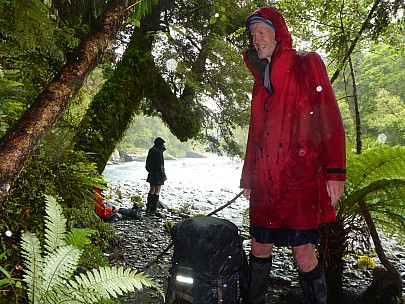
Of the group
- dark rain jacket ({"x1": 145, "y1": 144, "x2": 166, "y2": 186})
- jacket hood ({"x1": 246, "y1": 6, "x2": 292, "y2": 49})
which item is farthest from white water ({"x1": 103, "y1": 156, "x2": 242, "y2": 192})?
jacket hood ({"x1": 246, "y1": 6, "x2": 292, "y2": 49})

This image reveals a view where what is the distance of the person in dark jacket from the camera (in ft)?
25.5

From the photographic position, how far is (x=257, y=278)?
7.52 ft

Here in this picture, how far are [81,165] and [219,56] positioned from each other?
5.60 metres

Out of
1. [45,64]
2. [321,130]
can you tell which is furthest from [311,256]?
[45,64]

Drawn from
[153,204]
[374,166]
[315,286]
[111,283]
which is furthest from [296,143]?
[153,204]

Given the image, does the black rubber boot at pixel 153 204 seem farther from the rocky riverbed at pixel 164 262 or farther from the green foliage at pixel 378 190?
the green foliage at pixel 378 190

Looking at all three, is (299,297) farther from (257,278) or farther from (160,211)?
(160,211)

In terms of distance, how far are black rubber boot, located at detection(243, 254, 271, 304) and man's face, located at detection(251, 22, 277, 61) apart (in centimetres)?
167

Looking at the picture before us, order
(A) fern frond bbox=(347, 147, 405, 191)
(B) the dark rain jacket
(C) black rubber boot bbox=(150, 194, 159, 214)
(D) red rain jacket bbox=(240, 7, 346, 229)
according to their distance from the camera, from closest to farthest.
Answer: (D) red rain jacket bbox=(240, 7, 346, 229) < (A) fern frond bbox=(347, 147, 405, 191) < (C) black rubber boot bbox=(150, 194, 159, 214) < (B) the dark rain jacket

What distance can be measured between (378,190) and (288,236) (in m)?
1.63

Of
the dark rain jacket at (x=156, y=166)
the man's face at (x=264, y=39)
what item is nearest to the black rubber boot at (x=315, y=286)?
the man's face at (x=264, y=39)

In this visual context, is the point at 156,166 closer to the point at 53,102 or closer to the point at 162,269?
the point at 162,269

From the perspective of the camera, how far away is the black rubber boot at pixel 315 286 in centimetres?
214

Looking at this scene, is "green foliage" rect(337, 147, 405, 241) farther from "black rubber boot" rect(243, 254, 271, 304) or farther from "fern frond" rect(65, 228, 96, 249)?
"fern frond" rect(65, 228, 96, 249)
